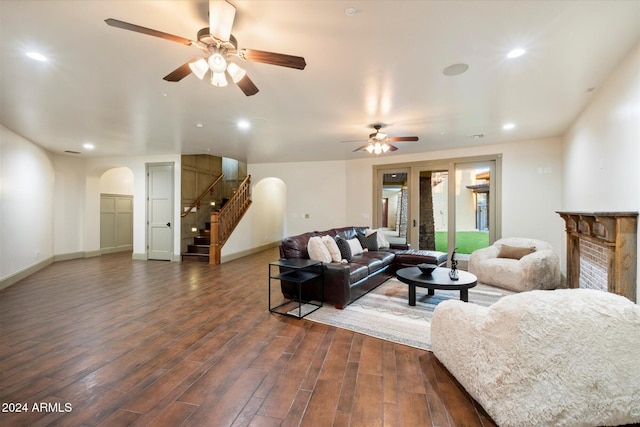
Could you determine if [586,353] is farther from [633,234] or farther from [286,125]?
[286,125]

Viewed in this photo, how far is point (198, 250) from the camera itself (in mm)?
7465

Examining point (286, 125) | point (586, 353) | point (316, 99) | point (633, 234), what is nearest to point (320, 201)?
point (286, 125)

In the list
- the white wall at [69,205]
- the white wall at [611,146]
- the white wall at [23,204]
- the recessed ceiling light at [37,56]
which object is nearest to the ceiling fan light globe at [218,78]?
the recessed ceiling light at [37,56]

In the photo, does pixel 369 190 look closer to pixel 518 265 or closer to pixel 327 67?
pixel 518 265

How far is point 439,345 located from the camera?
7.84ft

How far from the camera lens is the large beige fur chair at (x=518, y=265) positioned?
440 centimetres

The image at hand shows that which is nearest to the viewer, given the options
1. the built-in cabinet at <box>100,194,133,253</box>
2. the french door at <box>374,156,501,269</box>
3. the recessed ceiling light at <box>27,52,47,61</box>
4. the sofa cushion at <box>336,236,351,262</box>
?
the recessed ceiling light at <box>27,52,47,61</box>

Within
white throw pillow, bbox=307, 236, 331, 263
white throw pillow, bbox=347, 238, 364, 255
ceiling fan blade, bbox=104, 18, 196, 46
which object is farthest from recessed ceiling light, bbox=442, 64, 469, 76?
white throw pillow, bbox=347, 238, 364, 255

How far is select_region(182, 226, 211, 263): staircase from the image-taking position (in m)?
7.28

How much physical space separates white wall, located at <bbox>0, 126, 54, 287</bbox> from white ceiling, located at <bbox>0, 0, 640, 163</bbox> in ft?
1.83

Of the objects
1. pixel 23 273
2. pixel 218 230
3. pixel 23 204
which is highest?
pixel 23 204

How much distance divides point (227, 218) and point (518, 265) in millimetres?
6450

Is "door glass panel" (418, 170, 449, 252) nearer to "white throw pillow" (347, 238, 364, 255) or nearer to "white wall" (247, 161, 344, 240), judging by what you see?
"white wall" (247, 161, 344, 240)

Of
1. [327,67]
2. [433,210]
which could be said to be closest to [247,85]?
[327,67]
